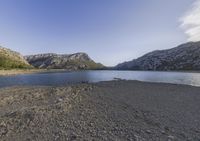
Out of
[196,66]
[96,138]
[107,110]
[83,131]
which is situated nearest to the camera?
[96,138]

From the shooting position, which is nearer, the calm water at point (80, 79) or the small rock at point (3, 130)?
the small rock at point (3, 130)

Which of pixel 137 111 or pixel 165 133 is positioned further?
pixel 137 111

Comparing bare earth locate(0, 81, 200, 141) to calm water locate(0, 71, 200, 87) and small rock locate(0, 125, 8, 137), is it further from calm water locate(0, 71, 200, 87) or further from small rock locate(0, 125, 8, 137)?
calm water locate(0, 71, 200, 87)

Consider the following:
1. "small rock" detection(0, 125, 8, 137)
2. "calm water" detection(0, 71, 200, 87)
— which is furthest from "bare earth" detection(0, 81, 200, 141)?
"calm water" detection(0, 71, 200, 87)

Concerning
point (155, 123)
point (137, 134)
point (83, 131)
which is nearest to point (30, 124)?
point (83, 131)

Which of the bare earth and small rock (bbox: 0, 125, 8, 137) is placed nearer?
the bare earth

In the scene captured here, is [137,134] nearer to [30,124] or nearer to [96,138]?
[96,138]

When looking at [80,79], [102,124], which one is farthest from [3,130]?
[80,79]

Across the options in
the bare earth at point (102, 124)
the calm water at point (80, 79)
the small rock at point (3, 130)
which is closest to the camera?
the bare earth at point (102, 124)

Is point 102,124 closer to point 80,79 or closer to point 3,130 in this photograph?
point 3,130

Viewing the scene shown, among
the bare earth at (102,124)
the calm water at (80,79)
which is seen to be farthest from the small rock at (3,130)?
the calm water at (80,79)

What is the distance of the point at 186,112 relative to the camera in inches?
563

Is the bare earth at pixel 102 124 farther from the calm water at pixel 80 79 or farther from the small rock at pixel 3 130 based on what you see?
the calm water at pixel 80 79

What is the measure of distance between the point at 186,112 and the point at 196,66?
8060 inches
